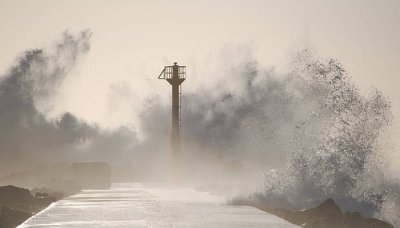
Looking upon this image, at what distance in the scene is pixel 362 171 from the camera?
6406 cm

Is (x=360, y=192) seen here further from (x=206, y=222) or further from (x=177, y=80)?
(x=177, y=80)

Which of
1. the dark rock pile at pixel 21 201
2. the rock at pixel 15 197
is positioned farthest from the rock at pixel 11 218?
the rock at pixel 15 197

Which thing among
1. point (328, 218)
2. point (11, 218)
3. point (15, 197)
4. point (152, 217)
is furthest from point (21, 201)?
point (328, 218)

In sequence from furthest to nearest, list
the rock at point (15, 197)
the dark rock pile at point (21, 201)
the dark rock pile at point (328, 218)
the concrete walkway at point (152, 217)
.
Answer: the rock at point (15, 197) → the dark rock pile at point (21, 201) → the concrete walkway at point (152, 217) → the dark rock pile at point (328, 218)

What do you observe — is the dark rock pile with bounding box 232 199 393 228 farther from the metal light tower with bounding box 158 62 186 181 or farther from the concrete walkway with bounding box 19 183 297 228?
the metal light tower with bounding box 158 62 186 181

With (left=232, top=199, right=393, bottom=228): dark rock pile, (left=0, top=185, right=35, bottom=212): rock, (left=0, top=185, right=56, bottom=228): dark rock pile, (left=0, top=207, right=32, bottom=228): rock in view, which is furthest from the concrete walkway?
(left=0, top=185, right=35, bottom=212): rock

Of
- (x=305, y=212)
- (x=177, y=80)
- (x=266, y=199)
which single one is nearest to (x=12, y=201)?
(x=266, y=199)

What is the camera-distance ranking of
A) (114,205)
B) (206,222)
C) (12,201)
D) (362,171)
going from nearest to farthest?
(206,222) → (114,205) → (362,171) → (12,201)

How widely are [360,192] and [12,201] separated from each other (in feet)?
75.2

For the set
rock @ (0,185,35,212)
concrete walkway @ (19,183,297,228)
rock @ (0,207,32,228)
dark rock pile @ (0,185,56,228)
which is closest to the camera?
concrete walkway @ (19,183,297,228)

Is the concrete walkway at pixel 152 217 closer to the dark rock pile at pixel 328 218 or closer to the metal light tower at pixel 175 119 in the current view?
the dark rock pile at pixel 328 218

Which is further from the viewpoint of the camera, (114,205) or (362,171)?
(362,171)

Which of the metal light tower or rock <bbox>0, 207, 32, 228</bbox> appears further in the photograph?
the metal light tower

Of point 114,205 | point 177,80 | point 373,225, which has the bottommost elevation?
point 373,225
